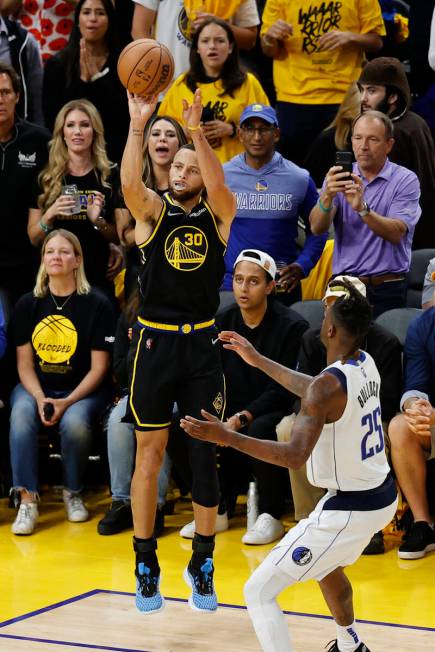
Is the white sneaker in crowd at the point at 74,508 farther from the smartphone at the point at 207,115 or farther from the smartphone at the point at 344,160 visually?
the smartphone at the point at 207,115

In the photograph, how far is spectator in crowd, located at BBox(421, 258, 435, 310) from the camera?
7.69 m

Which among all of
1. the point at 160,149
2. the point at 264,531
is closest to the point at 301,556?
the point at 264,531

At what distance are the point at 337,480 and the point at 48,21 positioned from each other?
678 cm

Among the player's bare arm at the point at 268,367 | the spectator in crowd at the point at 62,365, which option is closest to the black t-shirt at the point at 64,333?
the spectator in crowd at the point at 62,365

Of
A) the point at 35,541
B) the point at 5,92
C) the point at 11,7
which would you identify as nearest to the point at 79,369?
the point at 35,541

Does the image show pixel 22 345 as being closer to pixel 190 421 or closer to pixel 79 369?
pixel 79 369

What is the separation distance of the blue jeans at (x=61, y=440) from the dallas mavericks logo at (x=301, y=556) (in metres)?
3.49

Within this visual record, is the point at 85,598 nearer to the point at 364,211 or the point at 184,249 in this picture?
the point at 184,249

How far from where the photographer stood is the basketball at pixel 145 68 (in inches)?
235

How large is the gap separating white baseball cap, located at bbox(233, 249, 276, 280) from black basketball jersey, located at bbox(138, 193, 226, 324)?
181 cm

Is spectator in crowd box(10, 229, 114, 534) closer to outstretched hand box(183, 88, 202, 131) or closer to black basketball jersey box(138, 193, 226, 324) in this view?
black basketball jersey box(138, 193, 226, 324)

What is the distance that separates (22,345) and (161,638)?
3270 mm

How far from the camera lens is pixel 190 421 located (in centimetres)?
409

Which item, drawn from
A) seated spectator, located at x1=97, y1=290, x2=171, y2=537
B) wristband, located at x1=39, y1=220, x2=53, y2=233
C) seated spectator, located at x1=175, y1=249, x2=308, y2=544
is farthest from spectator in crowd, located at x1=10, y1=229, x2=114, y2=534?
seated spectator, located at x1=175, y1=249, x2=308, y2=544
